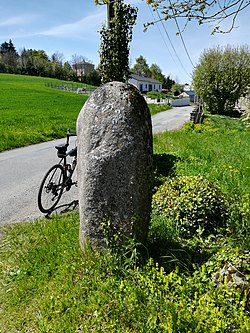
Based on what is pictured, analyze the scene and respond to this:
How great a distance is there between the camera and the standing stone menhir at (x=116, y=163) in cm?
303

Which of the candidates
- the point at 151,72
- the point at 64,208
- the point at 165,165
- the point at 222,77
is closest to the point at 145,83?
the point at 151,72

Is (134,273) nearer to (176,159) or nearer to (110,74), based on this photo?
(176,159)

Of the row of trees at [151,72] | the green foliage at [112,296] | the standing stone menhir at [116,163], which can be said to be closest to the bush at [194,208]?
the green foliage at [112,296]

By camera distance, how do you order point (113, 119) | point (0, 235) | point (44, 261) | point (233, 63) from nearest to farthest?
point (113, 119), point (44, 261), point (0, 235), point (233, 63)

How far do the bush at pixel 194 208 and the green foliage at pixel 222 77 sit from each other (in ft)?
82.3

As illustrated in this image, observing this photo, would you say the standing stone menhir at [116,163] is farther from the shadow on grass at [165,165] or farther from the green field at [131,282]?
the shadow on grass at [165,165]

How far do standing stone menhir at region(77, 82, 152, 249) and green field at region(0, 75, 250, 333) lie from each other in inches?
12.0

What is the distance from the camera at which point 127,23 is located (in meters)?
7.10

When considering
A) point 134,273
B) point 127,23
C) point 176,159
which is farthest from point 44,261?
point 127,23

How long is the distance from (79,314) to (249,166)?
5.14m

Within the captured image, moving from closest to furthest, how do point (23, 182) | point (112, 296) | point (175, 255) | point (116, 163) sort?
point (112, 296), point (116, 163), point (175, 255), point (23, 182)

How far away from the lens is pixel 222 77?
27109 millimetres

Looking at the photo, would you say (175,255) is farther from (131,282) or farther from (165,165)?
(165,165)

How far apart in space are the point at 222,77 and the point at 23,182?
24562 millimetres
